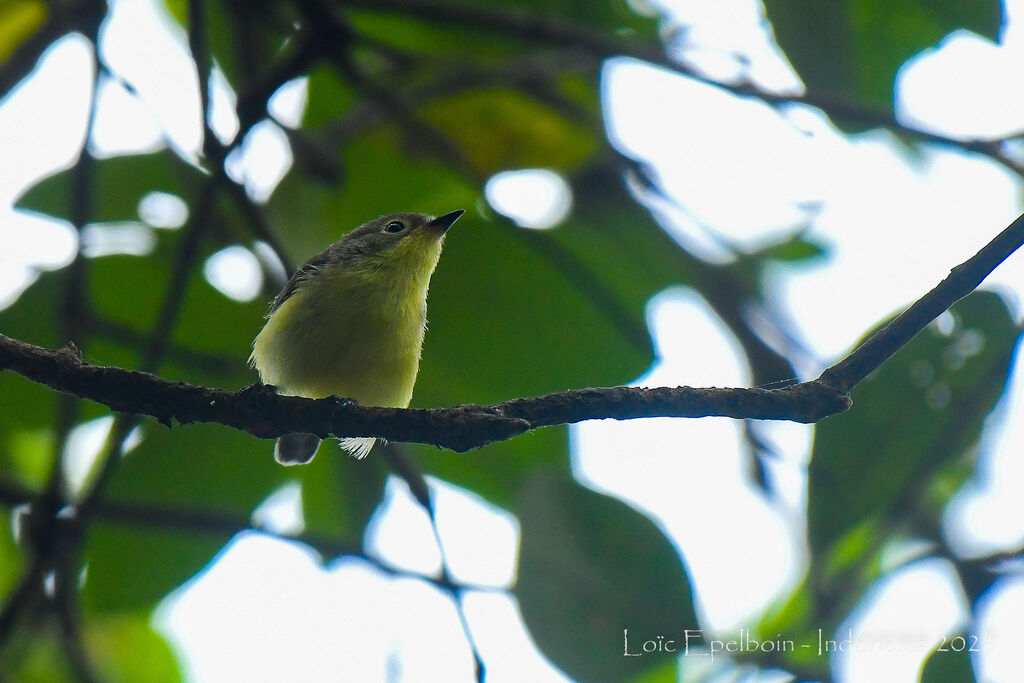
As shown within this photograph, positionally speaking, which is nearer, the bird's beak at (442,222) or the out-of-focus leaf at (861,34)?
the out-of-focus leaf at (861,34)

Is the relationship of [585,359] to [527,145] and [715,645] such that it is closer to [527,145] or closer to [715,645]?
[715,645]

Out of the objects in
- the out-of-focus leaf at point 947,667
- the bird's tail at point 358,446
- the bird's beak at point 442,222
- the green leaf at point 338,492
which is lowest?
the green leaf at point 338,492

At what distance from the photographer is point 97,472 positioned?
358 cm

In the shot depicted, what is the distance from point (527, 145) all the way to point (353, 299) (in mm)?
1385

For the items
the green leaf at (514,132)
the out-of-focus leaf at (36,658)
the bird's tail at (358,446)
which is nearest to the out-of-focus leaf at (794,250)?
the green leaf at (514,132)

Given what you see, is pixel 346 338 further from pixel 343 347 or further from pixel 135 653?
pixel 135 653

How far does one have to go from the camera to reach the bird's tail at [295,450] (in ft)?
11.5

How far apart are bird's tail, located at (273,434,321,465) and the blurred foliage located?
184mm

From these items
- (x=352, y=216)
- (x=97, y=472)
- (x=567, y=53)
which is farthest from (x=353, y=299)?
(x=567, y=53)

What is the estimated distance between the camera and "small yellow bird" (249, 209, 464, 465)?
3482 mm

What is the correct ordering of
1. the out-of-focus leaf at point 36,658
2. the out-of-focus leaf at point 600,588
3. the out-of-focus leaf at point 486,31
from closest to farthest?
the out-of-focus leaf at point 600,588, the out-of-focus leaf at point 36,658, the out-of-focus leaf at point 486,31

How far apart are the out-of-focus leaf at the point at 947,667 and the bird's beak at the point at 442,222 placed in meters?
2.27

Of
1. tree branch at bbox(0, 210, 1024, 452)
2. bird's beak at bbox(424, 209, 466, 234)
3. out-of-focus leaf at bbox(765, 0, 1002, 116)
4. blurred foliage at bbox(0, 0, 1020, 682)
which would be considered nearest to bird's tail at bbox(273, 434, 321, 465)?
blurred foliage at bbox(0, 0, 1020, 682)

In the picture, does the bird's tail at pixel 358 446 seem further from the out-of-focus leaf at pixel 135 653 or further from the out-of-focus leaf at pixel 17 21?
the out-of-focus leaf at pixel 17 21
